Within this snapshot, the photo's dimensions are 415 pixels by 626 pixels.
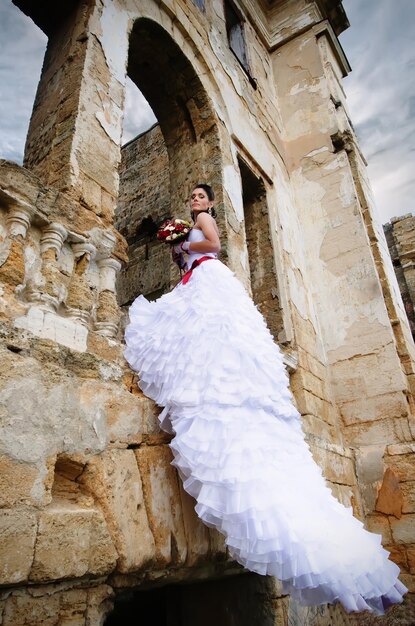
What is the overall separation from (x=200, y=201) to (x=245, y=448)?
1628mm

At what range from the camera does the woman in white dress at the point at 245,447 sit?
4.73 ft

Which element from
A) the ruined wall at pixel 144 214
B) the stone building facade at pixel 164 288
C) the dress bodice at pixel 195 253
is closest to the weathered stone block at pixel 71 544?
the stone building facade at pixel 164 288

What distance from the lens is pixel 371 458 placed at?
4348 millimetres

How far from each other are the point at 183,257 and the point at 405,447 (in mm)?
3192

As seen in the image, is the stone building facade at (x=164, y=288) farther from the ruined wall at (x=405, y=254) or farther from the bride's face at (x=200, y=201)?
the ruined wall at (x=405, y=254)

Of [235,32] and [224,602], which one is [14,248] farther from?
[235,32]

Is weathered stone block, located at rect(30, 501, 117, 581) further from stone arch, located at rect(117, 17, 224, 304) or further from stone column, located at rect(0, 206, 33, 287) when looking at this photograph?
stone arch, located at rect(117, 17, 224, 304)

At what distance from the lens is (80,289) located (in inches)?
77.4

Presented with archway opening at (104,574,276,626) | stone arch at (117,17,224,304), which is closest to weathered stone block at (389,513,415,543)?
archway opening at (104,574,276,626)

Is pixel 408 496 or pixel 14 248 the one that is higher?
pixel 14 248

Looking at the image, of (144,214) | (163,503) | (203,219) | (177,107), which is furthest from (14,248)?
(144,214)

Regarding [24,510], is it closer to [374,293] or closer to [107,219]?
[107,219]

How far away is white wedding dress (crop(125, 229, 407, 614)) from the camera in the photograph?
144 centimetres

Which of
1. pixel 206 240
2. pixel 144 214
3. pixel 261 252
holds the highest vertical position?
pixel 144 214
